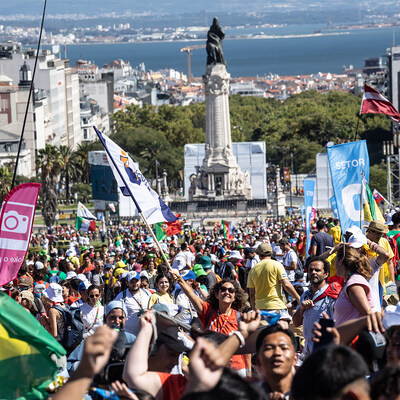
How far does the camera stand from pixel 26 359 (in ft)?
18.5

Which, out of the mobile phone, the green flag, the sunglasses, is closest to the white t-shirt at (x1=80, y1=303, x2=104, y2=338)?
the sunglasses

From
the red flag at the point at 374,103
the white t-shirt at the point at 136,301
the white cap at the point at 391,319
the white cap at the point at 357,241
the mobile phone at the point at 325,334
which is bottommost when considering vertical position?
the white t-shirt at the point at 136,301

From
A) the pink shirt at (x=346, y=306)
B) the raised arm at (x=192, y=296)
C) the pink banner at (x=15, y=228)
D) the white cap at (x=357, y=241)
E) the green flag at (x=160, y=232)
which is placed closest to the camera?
the pink shirt at (x=346, y=306)

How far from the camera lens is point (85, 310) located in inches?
419

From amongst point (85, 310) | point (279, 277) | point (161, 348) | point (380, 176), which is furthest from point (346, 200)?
point (380, 176)

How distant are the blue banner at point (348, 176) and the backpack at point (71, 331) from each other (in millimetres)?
3769

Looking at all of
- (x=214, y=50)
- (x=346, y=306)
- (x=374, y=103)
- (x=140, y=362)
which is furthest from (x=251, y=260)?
(x=214, y=50)

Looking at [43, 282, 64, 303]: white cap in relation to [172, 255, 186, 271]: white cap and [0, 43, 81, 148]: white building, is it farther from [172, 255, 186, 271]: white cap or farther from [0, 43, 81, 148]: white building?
[0, 43, 81, 148]: white building

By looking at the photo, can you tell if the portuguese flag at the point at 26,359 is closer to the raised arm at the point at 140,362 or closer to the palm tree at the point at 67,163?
the raised arm at the point at 140,362

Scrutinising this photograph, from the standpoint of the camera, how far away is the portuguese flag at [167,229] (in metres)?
18.1

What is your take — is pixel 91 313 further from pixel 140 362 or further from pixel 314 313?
pixel 140 362

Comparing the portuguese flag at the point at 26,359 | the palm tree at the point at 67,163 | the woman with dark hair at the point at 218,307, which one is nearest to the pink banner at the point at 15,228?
the woman with dark hair at the point at 218,307

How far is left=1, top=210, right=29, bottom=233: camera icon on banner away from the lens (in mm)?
11078

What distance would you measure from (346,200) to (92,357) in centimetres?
837
